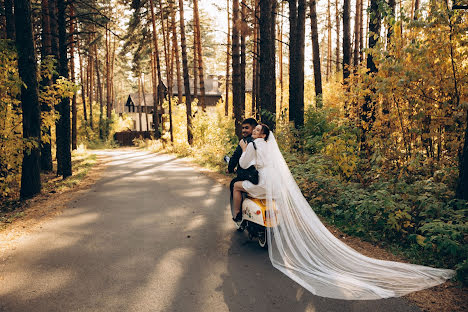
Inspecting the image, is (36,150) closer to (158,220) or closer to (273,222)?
(158,220)

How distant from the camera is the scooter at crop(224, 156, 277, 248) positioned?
5344mm

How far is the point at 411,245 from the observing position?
5.36 metres

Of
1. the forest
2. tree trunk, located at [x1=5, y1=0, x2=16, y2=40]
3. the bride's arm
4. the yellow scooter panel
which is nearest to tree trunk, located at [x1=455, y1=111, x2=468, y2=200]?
the forest

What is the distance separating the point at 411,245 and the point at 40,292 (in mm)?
5428

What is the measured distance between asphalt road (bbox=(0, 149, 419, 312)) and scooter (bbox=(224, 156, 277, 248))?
0.72ft

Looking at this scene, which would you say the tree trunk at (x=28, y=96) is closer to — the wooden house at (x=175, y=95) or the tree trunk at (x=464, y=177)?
the tree trunk at (x=464, y=177)

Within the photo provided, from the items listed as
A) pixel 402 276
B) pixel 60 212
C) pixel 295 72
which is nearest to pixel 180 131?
pixel 295 72

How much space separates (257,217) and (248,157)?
1.03 meters

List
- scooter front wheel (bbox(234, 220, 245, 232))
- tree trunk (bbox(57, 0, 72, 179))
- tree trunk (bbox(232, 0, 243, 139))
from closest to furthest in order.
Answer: scooter front wheel (bbox(234, 220, 245, 232)) → tree trunk (bbox(57, 0, 72, 179)) → tree trunk (bbox(232, 0, 243, 139))

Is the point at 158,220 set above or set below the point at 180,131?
below

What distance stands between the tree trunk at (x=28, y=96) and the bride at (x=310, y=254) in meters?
7.35

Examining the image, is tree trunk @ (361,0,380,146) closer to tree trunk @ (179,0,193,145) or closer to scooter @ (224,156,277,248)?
scooter @ (224,156,277,248)

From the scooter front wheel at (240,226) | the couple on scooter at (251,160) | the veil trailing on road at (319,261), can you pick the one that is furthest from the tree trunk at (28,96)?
the veil trailing on road at (319,261)

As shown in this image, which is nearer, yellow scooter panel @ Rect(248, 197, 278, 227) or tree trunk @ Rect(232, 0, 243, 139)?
yellow scooter panel @ Rect(248, 197, 278, 227)
